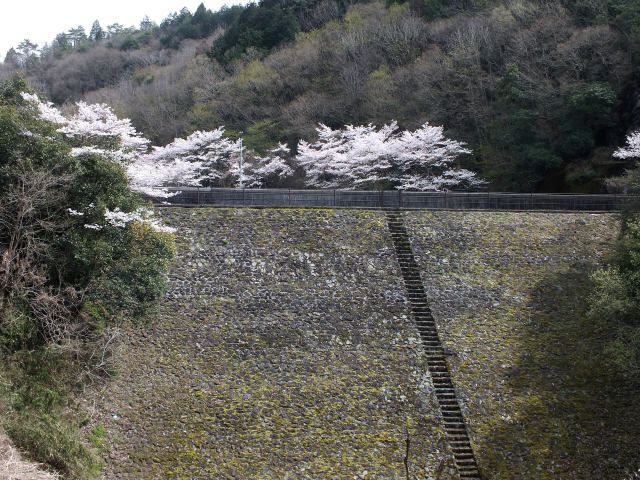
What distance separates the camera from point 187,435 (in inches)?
504

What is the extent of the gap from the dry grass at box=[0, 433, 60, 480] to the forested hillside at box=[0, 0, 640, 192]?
22.0m

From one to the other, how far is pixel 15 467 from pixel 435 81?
26.5m

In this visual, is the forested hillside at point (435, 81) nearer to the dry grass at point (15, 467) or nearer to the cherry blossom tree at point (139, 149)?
the cherry blossom tree at point (139, 149)

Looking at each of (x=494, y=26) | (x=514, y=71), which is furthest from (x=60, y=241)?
(x=494, y=26)

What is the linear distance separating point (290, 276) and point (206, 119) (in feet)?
70.5

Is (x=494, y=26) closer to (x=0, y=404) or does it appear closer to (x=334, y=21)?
(x=334, y=21)

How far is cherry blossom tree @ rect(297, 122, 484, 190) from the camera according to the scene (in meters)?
25.7

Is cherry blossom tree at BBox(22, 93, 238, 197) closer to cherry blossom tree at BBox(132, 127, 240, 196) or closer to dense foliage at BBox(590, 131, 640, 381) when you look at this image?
cherry blossom tree at BBox(132, 127, 240, 196)

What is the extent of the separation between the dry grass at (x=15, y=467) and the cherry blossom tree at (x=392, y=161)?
57.4 ft

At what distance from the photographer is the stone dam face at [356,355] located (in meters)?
12.7

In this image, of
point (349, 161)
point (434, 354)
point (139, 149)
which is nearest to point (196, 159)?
point (139, 149)

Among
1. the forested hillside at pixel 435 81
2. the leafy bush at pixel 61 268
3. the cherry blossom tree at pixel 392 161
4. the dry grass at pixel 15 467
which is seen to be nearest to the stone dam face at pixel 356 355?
the leafy bush at pixel 61 268

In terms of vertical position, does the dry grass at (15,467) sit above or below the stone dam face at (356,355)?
above

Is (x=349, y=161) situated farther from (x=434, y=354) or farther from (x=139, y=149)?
(x=434, y=354)
